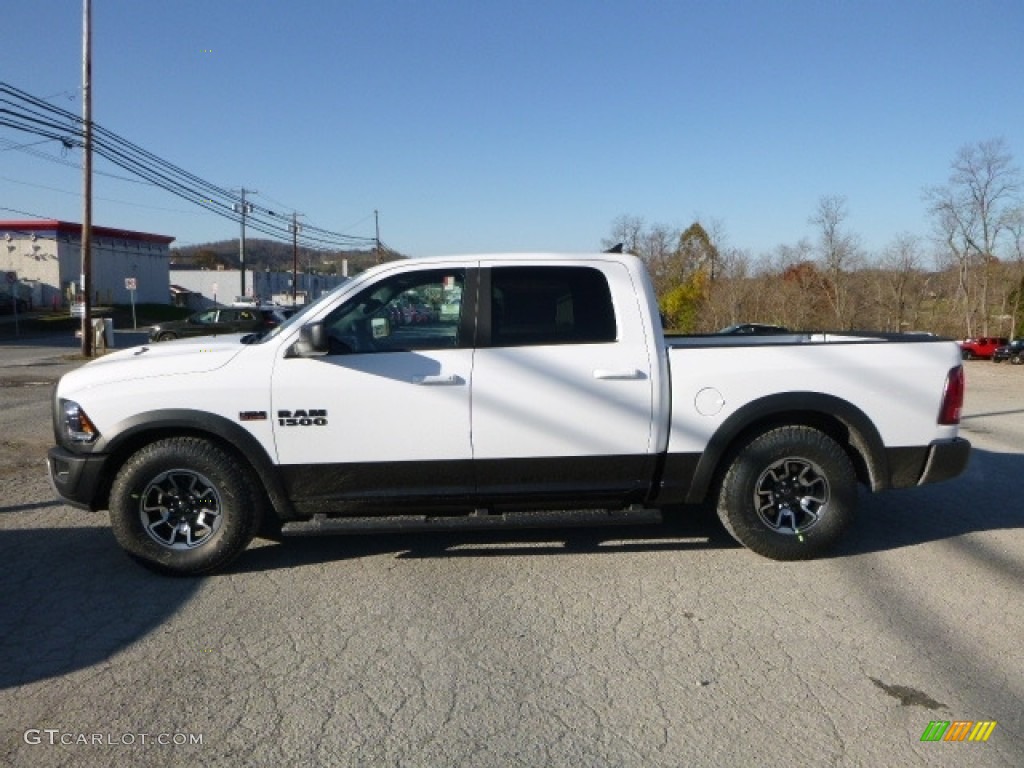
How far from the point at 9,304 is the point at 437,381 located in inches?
2022

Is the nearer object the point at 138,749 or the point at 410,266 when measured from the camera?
the point at 138,749

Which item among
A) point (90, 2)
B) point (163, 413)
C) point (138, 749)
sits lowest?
point (138, 749)

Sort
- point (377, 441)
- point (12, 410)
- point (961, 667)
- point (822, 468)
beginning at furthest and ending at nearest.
Result: 1. point (12, 410)
2. point (822, 468)
3. point (377, 441)
4. point (961, 667)

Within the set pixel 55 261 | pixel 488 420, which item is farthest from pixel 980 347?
pixel 55 261

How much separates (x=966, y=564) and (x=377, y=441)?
3.78 meters

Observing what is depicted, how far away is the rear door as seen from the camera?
420cm

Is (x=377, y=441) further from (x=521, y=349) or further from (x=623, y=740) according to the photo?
(x=623, y=740)

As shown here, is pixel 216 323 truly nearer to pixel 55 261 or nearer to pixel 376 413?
pixel 376 413

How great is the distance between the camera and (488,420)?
165 inches

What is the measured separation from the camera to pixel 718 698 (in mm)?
3020

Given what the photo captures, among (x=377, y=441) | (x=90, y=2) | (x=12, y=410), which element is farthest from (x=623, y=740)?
(x=90, y=2)

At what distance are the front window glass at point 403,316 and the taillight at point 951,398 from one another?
3.05 metres

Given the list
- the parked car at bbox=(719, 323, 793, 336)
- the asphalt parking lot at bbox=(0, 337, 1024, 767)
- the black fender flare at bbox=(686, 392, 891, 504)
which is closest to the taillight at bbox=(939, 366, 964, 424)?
the black fender flare at bbox=(686, 392, 891, 504)

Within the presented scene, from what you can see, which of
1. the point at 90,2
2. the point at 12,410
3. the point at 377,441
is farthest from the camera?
the point at 90,2
